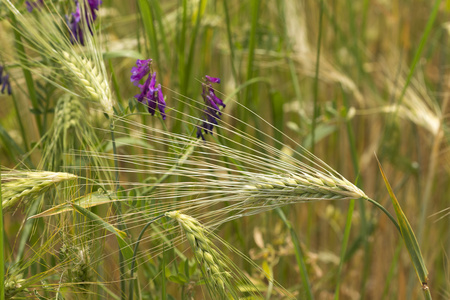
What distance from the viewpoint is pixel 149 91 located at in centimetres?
76

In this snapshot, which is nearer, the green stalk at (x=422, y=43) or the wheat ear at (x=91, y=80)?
the wheat ear at (x=91, y=80)

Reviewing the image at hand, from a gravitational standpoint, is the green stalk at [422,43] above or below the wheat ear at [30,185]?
above

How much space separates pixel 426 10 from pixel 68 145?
1.86 metres

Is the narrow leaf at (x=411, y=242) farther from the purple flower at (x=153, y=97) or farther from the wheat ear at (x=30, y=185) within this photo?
the wheat ear at (x=30, y=185)

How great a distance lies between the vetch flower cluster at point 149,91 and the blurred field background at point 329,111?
258 millimetres

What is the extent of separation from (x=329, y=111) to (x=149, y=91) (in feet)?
2.15

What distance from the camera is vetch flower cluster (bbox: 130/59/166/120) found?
75 centimetres

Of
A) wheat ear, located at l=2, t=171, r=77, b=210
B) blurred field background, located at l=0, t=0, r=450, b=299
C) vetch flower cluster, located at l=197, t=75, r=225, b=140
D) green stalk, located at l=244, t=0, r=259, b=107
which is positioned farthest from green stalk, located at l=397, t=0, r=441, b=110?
wheat ear, located at l=2, t=171, r=77, b=210

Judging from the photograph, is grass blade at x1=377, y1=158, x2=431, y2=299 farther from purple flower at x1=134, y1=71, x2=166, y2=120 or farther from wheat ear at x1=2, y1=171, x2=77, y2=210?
wheat ear at x1=2, y1=171, x2=77, y2=210

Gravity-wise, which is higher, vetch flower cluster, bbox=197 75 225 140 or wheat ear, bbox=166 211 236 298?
vetch flower cluster, bbox=197 75 225 140

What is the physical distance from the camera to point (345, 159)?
187 centimetres

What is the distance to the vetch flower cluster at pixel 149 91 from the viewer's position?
2.48 ft

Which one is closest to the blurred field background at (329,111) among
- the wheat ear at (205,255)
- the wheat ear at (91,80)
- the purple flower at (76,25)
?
the purple flower at (76,25)

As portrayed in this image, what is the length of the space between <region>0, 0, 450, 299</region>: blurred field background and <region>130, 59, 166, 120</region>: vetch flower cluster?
26 centimetres
